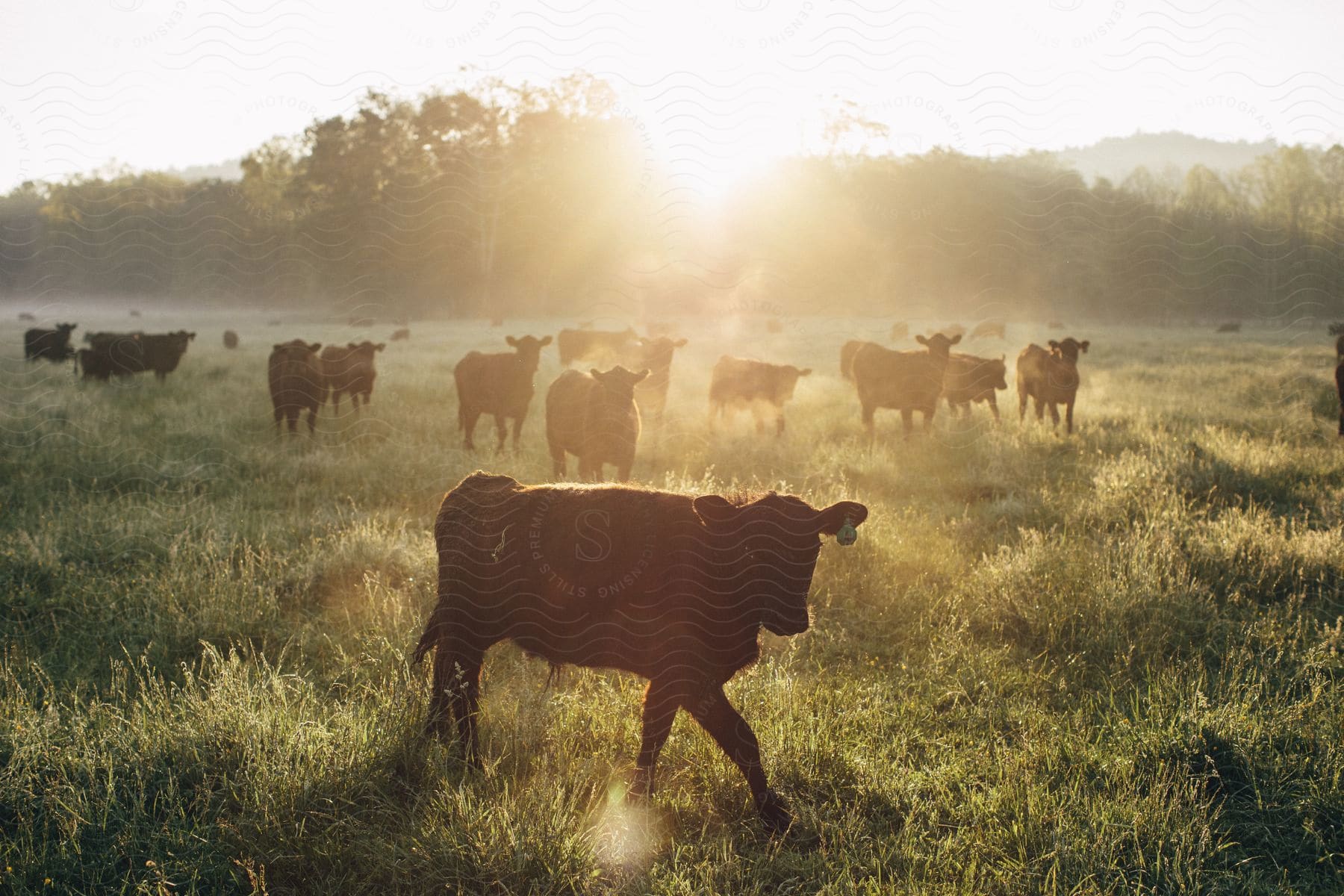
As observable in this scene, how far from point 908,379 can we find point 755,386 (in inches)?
114

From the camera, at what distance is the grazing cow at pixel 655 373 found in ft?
41.9

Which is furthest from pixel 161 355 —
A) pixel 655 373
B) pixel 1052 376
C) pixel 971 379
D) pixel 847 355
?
pixel 1052 376

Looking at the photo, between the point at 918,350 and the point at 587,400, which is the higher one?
the point at 918,350

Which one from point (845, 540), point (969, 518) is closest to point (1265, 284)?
point (969, 518)

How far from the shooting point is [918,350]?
14.0m

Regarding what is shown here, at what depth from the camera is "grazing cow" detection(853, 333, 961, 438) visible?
44.2ft

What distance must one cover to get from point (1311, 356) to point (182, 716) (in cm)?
3357

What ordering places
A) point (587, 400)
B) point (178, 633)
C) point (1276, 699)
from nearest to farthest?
point (1276, 699), point (178, 633), point (587, 400)

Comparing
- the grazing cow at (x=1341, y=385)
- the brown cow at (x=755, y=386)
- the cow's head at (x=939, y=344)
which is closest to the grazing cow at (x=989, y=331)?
the grazing cow at (x=1341, y=385)

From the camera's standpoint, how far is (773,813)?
333 centimetres

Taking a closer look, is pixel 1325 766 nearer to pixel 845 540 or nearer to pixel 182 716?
pixel 845 540

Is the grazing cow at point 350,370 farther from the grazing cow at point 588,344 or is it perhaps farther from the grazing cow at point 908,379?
the grazing cow at point 908,379

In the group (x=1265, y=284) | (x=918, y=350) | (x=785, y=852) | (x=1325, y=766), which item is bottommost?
(x=785, y=852)

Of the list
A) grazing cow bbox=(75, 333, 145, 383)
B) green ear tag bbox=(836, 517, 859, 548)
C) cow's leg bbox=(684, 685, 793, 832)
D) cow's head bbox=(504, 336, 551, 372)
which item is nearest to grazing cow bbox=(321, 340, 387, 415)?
cow's head bbox=(504, 336, 551, 372)
